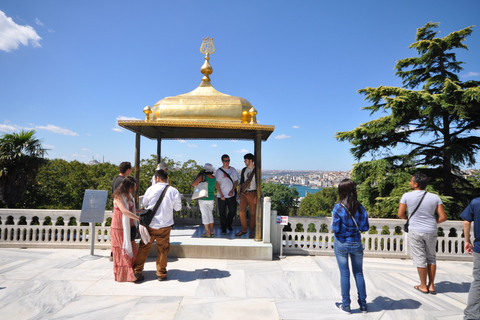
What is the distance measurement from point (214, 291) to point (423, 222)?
3.26m

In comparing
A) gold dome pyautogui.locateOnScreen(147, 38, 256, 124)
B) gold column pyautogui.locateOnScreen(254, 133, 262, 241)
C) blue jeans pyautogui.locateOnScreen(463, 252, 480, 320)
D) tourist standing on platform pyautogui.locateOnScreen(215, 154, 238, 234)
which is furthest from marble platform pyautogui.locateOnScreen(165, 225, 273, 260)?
blue jeans pyautogui.locateOnScreen(463, 252, 480, 320)

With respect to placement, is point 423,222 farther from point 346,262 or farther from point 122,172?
point 122,172

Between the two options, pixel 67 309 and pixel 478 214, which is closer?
pixel 478 214

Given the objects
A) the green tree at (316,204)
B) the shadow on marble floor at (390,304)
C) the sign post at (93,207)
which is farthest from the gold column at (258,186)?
the green tree at (316,204)

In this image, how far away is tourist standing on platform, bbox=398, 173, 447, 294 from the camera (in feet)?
13.6

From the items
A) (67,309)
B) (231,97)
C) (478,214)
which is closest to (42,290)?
(67,309)

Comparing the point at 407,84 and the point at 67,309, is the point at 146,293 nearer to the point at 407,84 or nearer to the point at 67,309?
the point at 67,309

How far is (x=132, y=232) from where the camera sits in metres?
4.60

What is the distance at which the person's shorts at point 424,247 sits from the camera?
4176 mm

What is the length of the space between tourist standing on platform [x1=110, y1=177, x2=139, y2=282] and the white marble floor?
0.66ft

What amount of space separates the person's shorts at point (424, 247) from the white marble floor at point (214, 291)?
1.72 ft

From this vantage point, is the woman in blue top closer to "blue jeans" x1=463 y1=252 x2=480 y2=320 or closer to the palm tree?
"blue jeans" x1=463 y1=252 x2=480 y2=320

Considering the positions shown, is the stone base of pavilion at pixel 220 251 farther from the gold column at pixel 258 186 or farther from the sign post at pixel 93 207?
the sign post at pixel 93 207

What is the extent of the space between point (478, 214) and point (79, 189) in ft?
73.5
